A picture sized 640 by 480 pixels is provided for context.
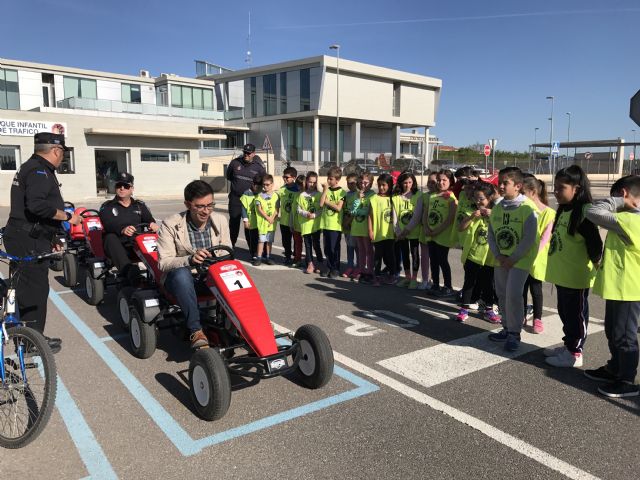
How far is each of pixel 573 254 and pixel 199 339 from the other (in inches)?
133

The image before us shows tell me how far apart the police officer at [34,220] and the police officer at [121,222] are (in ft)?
5.58

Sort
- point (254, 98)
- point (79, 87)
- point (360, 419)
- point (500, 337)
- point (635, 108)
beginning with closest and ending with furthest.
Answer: point (360, 419) → point (500, 337) → point (635, 108) → point (79, 87) → point (254, 98)

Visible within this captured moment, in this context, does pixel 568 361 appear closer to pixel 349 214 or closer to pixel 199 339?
pixel 199 339

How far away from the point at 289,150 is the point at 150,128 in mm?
20564

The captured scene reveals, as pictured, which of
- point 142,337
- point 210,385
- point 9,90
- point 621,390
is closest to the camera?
point 210,385

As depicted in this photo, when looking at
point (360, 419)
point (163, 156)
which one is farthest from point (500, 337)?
point (163, 156)

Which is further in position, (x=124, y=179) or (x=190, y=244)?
(x=124, y=179)

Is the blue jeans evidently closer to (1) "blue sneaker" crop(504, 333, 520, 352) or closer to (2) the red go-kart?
(2) the red go-kart

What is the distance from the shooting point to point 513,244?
16.7 feet

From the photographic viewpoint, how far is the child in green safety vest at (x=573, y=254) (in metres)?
4.32

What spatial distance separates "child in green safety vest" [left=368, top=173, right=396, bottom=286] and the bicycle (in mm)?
5330

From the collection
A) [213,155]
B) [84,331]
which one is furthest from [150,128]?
[84,331]

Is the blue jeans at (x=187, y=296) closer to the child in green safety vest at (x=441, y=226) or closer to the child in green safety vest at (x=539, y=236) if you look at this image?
the child in green safety vest at (x=539, y=236)

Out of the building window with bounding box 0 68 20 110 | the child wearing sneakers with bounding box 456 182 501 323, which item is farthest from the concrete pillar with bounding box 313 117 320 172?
the child wearing sneakers with bounding box 456 182 501 323
